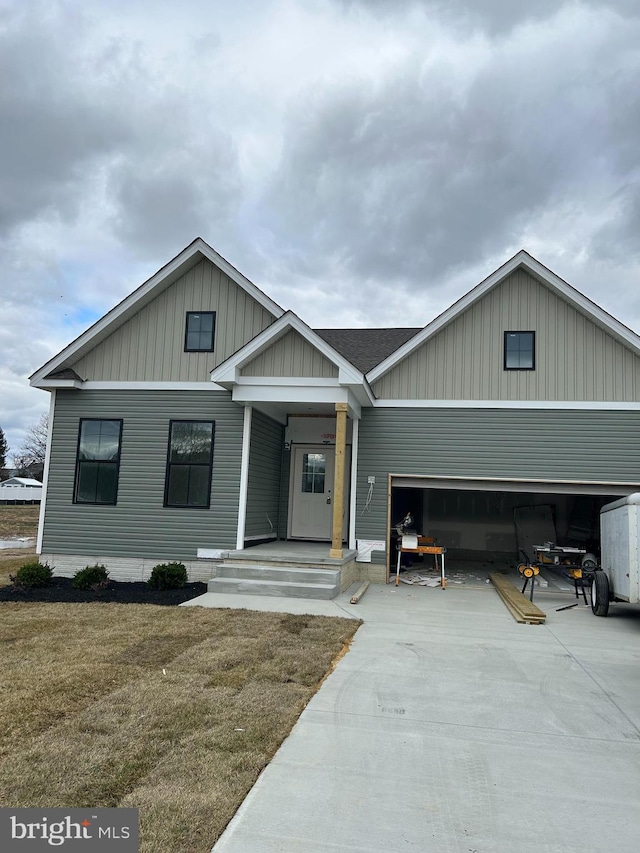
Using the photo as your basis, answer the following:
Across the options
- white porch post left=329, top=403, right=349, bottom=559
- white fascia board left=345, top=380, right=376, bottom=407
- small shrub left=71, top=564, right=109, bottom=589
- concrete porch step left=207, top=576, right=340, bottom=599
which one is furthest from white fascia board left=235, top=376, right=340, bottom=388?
small shrub left=71, top=564, right=109, bottom=589

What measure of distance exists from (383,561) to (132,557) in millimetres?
4962

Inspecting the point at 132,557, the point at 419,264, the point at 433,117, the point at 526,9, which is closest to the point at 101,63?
the point at 433,117

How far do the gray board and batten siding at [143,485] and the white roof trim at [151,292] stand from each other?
0.72 meters

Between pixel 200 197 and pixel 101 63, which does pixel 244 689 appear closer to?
pixel 101 63

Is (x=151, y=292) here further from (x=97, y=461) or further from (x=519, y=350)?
(x=519, y=350)

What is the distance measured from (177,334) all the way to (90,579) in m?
5.03

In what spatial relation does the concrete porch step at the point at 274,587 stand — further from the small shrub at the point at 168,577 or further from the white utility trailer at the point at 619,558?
the white utility trailer at the point at 619,558

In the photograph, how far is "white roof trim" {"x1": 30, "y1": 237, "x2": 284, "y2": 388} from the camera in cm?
1120

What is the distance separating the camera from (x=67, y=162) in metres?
13.3

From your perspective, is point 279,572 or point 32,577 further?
point 32,577

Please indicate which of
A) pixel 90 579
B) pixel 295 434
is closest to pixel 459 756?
pixel 90 579

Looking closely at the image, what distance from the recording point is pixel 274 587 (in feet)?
29.6

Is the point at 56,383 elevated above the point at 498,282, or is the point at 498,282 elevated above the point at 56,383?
the point at 498,282

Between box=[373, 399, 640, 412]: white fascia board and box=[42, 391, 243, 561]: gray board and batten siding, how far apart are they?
127 inches
